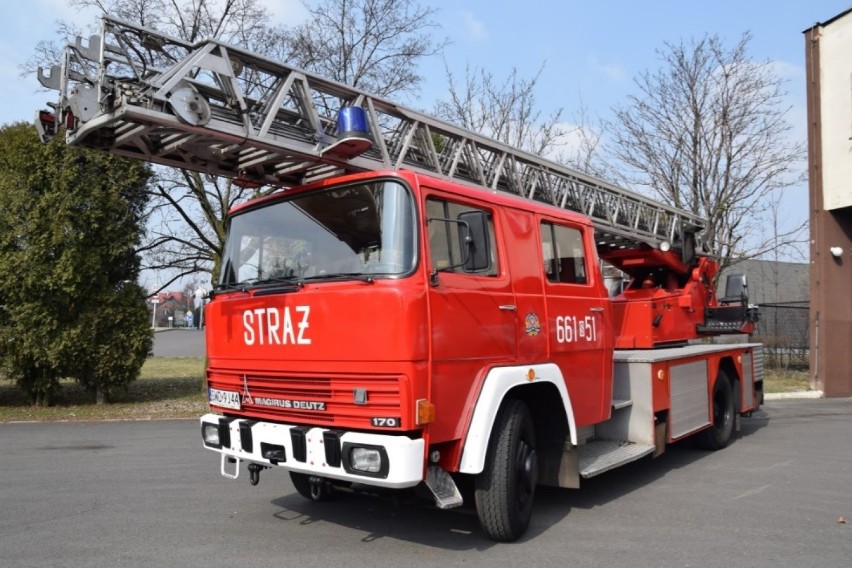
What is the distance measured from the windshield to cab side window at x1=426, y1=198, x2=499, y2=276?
190mm

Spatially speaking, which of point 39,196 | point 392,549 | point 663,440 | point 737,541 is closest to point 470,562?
point 392,549

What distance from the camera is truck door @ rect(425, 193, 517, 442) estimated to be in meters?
4.34

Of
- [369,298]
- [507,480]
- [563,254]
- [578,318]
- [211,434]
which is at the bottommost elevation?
[507,480]

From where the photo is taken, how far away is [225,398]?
528cm

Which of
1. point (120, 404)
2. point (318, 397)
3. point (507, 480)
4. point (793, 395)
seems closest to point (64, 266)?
point (120, 404)

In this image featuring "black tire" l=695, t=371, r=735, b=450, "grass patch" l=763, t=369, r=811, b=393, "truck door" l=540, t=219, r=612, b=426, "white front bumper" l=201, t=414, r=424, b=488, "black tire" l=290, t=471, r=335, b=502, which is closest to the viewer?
"white front bumper" l=201, t=414, r=424, b=488

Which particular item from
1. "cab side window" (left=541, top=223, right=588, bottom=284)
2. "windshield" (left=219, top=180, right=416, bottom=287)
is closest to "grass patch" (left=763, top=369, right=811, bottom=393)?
"cab side window" (left=541, top=223, right=588, bottom=284)

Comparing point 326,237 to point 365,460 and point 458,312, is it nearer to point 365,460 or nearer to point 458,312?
point 458,312

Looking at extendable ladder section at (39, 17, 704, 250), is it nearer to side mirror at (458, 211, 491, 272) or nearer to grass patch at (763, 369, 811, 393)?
side mirror at (458, 211, 491, 272)

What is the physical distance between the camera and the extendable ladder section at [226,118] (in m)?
4.47

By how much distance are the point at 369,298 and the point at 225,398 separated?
177cm

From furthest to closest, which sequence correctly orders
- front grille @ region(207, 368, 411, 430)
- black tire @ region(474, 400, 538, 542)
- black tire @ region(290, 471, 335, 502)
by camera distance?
black tire @ region(290, 471, 335, 502) → black tire @ region(474, 400, 538, 542) → front grille @ region(207, 368, 411, 430)

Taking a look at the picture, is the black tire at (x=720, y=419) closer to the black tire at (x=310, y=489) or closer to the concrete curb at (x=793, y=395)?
the black tire at (x=310, y=489)

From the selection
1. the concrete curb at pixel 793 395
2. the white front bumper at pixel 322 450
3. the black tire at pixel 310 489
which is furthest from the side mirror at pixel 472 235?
the concrete curb at pixel 793 395
